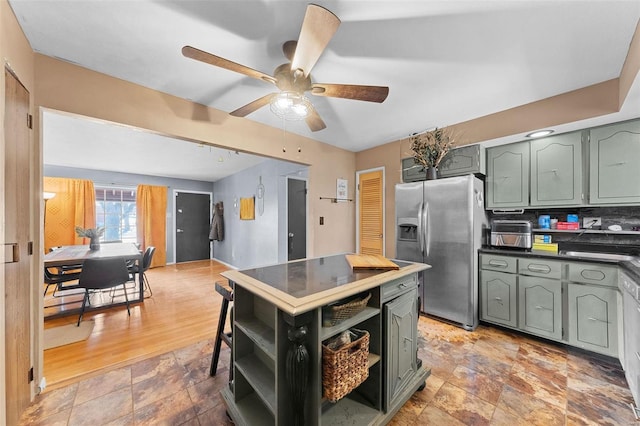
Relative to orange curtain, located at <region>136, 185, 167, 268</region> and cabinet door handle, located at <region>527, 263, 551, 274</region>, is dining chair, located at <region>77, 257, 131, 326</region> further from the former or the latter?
cabinet door handle, located at <region>527, 263, 551, 274</region>

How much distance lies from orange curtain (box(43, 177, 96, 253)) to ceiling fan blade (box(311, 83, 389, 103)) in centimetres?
630

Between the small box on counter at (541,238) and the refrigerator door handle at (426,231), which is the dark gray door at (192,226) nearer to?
the refrigerator door handle at (426,231)

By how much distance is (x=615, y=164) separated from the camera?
80.2 inches

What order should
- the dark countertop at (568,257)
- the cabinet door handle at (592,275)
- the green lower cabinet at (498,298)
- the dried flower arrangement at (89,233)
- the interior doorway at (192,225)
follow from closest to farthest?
the dark countertop at (568,257)
the cabinet door handle at (592,275)
the green lower cabinet at (498,298)
the dried flower arrangement at (89,233)
the interior doorway at (192,225)

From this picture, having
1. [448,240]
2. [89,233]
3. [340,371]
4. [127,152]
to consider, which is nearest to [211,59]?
[340,371]

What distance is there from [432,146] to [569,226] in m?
1.60

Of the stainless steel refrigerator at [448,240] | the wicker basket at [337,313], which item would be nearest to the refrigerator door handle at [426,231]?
the stainless steel refrigerator at [448,240]

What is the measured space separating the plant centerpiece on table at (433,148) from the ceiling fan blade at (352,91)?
5.16 feet

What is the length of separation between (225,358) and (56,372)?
1320 millimetres

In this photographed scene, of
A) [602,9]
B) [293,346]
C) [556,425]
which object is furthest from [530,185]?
[293,346]

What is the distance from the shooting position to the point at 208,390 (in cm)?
171

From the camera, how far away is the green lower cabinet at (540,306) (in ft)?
7.14

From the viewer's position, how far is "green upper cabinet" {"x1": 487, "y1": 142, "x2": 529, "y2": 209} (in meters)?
2.51

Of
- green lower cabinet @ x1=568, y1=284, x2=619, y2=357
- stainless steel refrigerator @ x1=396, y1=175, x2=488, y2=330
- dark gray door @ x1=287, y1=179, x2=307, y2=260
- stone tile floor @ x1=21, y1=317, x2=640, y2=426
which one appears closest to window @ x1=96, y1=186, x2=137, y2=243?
dark gray door @ x1=287, y1=179, x2=307, y2=260
